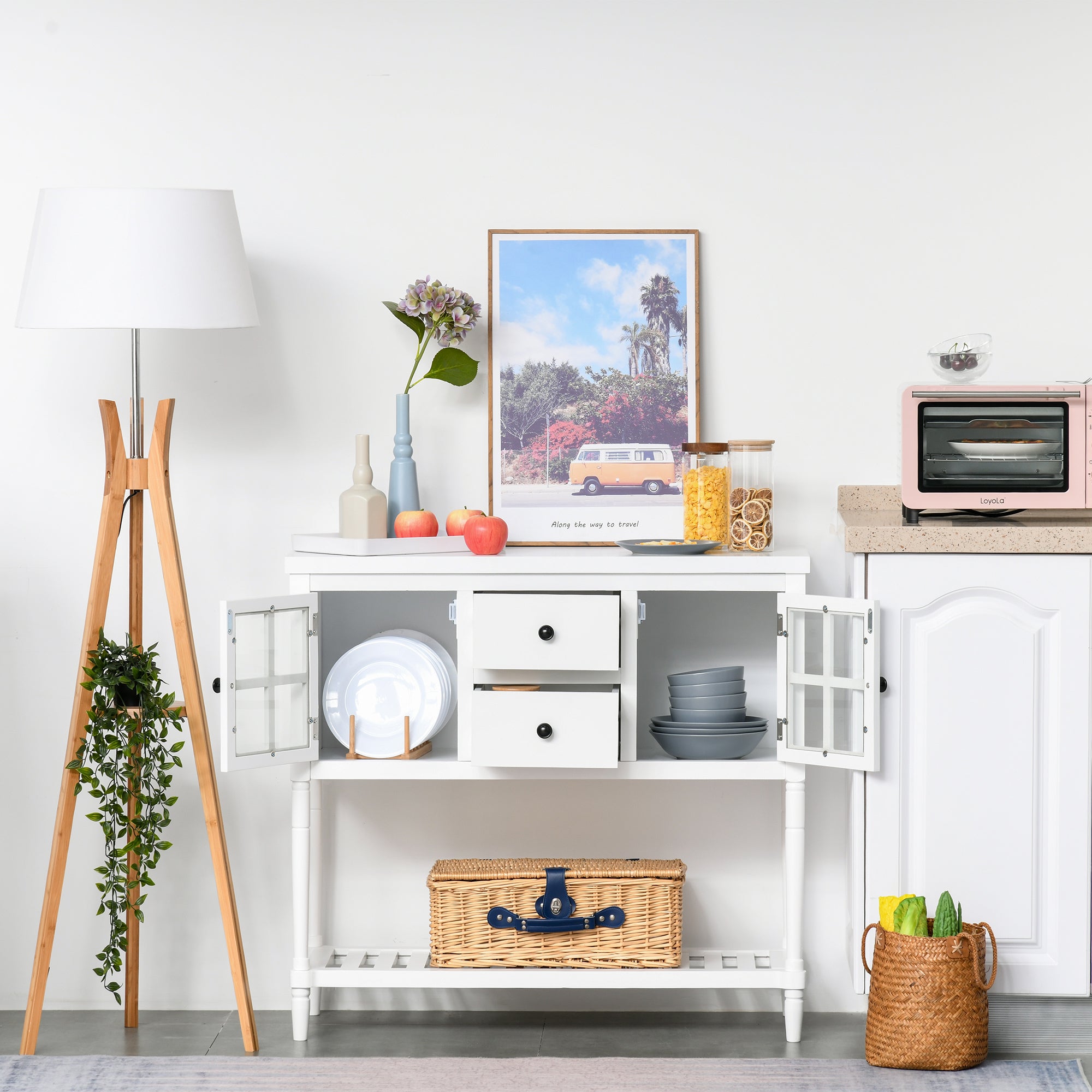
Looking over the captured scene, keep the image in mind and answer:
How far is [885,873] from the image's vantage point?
2.17m

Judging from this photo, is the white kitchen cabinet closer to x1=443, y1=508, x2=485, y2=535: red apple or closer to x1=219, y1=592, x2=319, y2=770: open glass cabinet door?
x1=443, y1=508, x2=485, y2=535: red apple

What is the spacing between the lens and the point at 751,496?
90.5 inches

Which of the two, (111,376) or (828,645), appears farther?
(111,376)

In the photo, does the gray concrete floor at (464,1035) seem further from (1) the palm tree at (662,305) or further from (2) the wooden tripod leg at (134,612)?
(1) the palm tree at (662,305)

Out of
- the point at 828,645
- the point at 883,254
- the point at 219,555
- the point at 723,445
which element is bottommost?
the point at 828,645

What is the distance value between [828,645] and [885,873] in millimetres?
431

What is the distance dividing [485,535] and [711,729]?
1.85 ft

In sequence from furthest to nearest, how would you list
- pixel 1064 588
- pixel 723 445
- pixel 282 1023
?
1. pixel 282 1023
2. pixel 723 445
3. pixel 1064 588

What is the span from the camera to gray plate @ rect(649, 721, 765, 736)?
7.36 feet

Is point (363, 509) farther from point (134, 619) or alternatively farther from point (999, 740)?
point (999, 740)

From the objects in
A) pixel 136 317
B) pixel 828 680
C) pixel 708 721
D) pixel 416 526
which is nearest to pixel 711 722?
pixel 708 721

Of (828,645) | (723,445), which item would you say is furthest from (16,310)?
(828,645)

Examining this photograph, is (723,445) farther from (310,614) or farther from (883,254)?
(310,614)

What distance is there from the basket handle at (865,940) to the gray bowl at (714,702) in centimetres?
46
